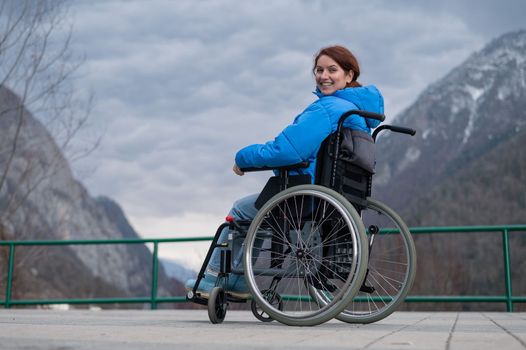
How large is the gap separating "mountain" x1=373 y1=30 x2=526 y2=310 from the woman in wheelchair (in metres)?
0.89

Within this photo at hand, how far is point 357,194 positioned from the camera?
127 inches

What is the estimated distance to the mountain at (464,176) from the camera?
45.6m

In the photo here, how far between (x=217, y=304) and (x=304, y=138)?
2.83 ft

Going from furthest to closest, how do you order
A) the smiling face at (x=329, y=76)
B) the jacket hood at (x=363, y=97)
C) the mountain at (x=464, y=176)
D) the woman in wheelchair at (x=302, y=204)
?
1. the mountain at (x=464, y=176)
2. the smiling face at (x=329, y=76)
3. the jacket hood at (x=363, y=97)
4. the woman in wheelchair at (x=302, y=204)

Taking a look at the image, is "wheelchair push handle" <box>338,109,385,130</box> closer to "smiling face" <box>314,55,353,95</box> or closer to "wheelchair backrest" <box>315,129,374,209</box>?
"wheelchair backrest" <box>315,129,374,209</box>

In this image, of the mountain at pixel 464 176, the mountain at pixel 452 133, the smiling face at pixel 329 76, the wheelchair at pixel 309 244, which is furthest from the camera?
the mountain at pixel 452 133

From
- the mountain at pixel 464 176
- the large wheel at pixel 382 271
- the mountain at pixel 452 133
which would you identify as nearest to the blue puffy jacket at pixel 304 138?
the large wheel at pixel 382 271

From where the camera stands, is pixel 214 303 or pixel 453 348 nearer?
pixel 453 348

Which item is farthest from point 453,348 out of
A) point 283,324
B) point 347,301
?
point 283,324

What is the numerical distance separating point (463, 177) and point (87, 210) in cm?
5593

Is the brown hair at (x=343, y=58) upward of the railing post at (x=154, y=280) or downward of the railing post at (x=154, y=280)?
upward

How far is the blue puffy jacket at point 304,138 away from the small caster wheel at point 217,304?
58 cm

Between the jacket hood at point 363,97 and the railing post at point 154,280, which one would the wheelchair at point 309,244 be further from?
the railing post at point 154,280

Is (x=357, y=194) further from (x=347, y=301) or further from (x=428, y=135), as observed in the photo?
(x=428, y=135)
